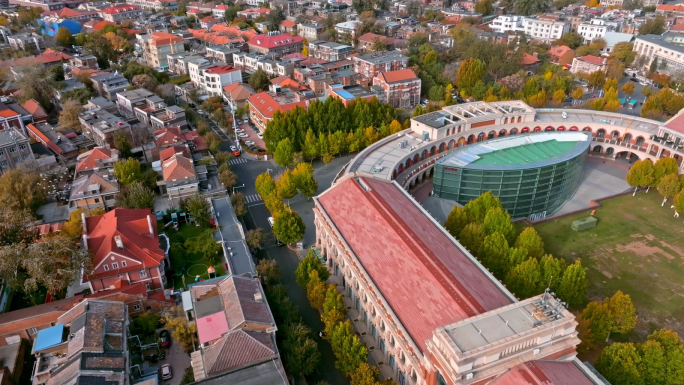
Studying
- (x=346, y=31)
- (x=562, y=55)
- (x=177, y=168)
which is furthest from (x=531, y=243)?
(x=346, y=31)

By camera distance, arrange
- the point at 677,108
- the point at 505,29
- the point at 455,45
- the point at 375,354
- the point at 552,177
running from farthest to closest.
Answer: the point at 505,29
the point at 455,45
the point at 677,108
the point at 552,177
the point at 375,354

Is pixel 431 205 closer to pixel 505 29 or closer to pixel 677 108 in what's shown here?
pixel 677 108

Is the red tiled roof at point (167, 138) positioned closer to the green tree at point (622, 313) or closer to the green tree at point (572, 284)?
the green tree at point (572, 284)

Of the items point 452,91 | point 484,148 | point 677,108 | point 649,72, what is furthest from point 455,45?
point 484,148

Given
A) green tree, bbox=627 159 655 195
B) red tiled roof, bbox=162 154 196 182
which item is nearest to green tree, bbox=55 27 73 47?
red tiled roof, bbox=162 154 196 182

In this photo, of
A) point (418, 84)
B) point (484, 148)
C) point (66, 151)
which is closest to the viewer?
point (484, 148)
